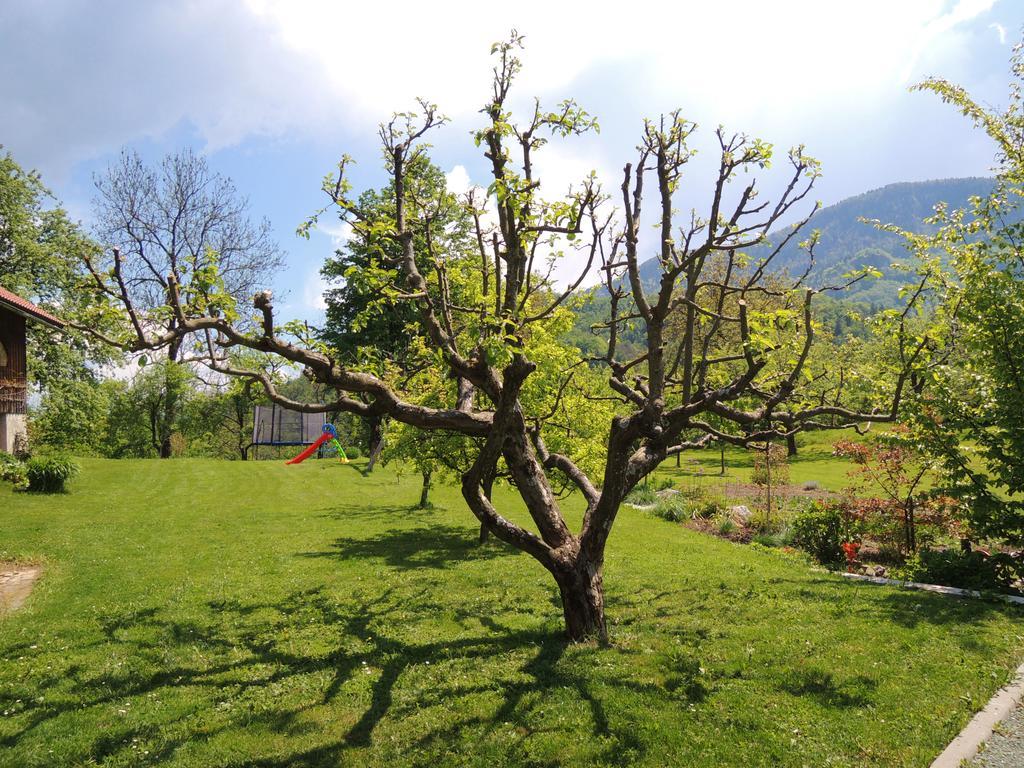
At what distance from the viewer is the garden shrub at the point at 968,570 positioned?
1068 centimetres

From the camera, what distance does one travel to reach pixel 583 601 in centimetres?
790

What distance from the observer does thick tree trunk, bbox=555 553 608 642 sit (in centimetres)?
781

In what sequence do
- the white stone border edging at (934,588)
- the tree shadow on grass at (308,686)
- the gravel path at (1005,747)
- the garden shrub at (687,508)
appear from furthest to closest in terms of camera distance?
the garden shrub at (687,508) < the white stone border edging at (934,588) < the tree shadow on grass at (308,686) < the gravel path at (1005,747)

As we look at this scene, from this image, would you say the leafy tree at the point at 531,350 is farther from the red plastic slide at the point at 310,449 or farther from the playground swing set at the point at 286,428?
the playground swing set at the point at 286,428

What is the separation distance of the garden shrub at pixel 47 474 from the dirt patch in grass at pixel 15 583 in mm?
9391

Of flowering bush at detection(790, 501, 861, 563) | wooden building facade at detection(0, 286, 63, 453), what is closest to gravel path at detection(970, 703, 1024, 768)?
flowering bush at detection(790, 501, 861, 563)

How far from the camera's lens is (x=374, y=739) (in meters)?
5.80

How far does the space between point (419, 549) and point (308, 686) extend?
26.0ft

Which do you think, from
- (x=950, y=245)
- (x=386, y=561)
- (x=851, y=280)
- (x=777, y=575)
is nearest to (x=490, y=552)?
(x=386, y=561)

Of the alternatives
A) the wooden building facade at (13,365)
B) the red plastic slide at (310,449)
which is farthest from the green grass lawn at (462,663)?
the red plastic slide at (310,449)

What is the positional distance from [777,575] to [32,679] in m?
12.0

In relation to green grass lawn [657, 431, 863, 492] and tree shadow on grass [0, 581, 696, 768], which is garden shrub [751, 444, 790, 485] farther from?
tree shadow on grass [0, 581, 696, 768]

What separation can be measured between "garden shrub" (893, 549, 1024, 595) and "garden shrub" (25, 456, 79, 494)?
78.0 feet

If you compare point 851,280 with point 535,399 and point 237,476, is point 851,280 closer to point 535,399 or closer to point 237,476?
point 535,399
